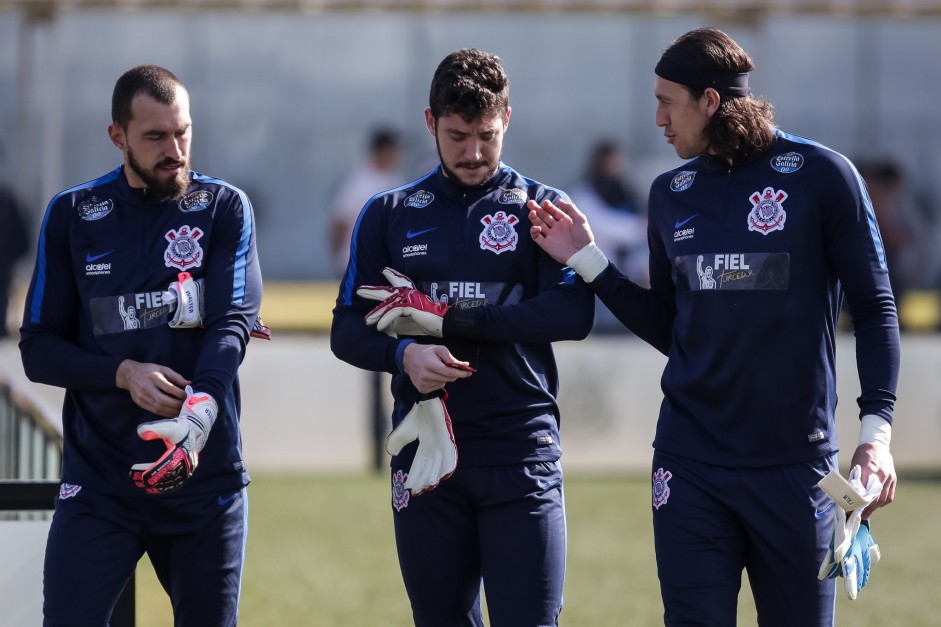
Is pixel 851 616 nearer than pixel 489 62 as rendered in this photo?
No

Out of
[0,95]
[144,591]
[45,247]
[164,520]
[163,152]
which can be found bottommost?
[144,591]

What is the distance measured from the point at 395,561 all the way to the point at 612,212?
508 centimetres

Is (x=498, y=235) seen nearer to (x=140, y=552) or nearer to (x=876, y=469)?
(x=876, y=469)

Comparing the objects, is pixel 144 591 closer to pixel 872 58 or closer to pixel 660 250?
pixel 660 250

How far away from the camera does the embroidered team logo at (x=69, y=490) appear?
3854mm

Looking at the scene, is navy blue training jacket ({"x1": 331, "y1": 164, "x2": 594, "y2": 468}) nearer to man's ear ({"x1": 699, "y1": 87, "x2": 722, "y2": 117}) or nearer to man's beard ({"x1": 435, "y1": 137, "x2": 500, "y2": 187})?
man's beard ({"x1": 435, "y1": 137, "x2": 500, "y2": 187})

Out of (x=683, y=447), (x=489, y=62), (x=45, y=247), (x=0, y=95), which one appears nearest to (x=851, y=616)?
(x=683, y=447)

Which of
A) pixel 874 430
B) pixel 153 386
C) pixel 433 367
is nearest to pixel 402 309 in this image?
pixel 433 367

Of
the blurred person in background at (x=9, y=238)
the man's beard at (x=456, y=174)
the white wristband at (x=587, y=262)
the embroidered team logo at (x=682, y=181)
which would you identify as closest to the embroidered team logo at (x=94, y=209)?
the man's beard at (x=456, y=174)

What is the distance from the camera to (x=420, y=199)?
409 cm

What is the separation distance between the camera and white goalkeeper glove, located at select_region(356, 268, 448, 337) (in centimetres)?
386

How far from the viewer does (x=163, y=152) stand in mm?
3900

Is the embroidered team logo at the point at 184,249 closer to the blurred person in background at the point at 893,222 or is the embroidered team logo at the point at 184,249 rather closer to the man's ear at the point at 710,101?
the man's ear at the point at 710,101

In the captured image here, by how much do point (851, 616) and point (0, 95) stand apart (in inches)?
743
